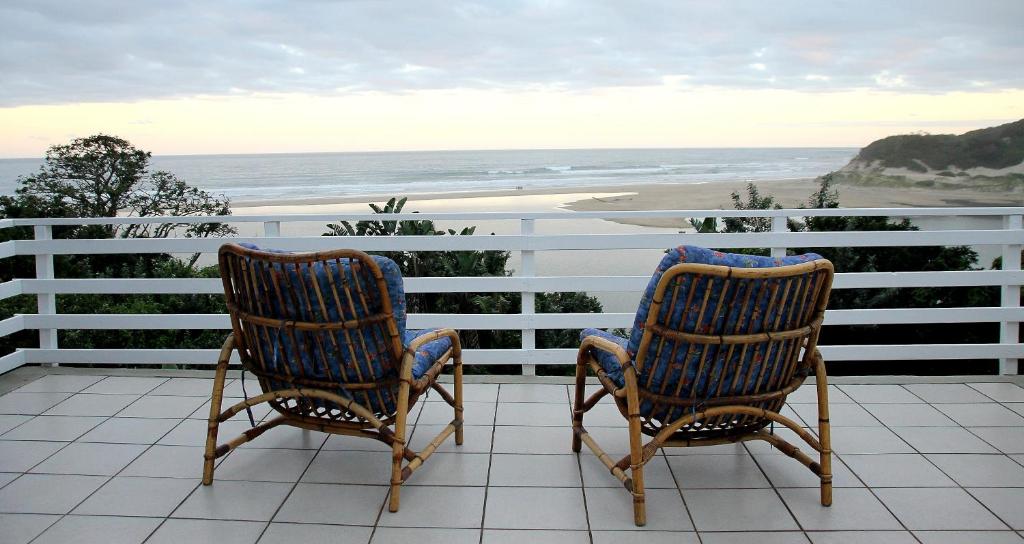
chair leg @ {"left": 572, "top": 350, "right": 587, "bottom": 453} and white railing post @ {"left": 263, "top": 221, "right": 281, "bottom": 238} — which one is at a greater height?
white railing post @ {"left": 263, "top": 221, "right": 281, "bottom": 238}

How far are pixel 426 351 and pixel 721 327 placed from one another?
1.05m

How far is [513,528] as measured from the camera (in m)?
2.38

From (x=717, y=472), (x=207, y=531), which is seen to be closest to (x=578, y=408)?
(x=717, y=472)

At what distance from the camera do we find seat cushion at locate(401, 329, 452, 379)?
272cm

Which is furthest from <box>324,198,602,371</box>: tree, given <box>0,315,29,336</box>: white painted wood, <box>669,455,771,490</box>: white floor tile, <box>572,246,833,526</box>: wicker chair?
<box>572,246,833,526</box>: wicker chair

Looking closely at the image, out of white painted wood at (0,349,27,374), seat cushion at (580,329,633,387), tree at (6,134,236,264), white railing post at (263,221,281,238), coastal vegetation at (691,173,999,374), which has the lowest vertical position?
coastal vegetation at (691,173,999,374)

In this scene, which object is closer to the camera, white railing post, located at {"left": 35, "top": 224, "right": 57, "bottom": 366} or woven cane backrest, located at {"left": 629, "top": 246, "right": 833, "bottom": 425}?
woven cane backrest, located at {"left": 629, "top": 246, "right": 833, "bottom": 425}

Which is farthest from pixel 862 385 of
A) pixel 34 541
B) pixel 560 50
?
pixel 560 50

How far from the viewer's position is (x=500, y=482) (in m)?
2.72

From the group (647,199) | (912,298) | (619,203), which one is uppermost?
(647,199)

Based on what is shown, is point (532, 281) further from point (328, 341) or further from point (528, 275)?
point (328, 341)

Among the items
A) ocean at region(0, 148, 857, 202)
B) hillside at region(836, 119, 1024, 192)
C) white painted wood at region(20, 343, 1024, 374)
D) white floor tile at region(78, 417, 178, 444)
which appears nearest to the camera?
white floor tile at region(78, 417, 178, 444)

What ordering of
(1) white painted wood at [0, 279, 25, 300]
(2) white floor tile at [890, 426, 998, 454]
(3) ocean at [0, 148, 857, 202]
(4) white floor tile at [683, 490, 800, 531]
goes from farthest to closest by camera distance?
(3) ocean at [0, 148, 857, 202] → (1) white painted wood at [0, 279, 25, 300] → (2) white floor tile at [890, 426, 998, 454] → (4) white floor tile at [683, 490, 800, 531]

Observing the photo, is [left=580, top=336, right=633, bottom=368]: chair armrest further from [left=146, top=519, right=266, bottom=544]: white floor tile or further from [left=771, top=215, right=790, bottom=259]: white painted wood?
[left=771, top=215, right=790, bottom=259]: white painted wood
